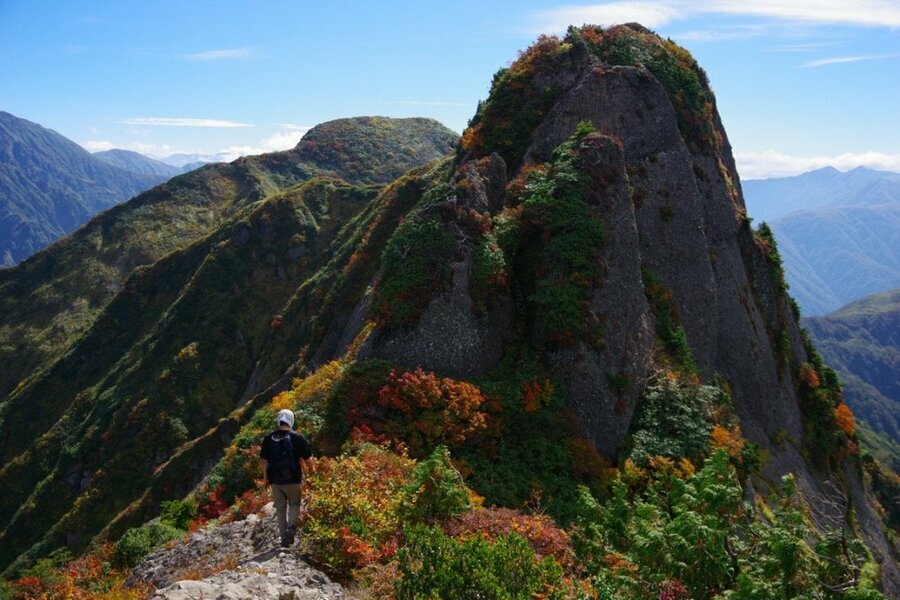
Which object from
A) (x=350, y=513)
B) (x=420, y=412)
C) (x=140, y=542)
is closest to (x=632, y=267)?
(x=420, y=412)

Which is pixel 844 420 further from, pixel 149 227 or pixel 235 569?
pixel 149 227

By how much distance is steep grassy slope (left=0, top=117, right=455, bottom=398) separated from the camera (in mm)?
86562

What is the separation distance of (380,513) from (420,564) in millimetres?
3555

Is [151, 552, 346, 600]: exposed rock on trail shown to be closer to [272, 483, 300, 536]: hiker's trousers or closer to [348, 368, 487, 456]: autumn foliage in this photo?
[272, 483, 300, 536]: hiker's trousers

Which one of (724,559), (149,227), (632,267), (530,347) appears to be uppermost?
(149,227)

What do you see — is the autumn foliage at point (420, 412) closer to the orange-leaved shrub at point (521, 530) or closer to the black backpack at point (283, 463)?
the orange-leaved shrub at point (521, 530)

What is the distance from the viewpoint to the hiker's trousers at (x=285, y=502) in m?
12.6

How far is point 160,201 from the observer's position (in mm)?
115062

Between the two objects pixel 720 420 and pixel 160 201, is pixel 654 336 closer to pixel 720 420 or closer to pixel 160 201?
pixel 720 420

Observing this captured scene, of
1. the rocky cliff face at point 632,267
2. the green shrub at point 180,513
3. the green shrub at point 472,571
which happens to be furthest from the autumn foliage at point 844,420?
the green shrub at point 180,513

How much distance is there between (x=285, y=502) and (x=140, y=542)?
701 centimetres

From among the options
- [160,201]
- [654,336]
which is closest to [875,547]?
[654,336]

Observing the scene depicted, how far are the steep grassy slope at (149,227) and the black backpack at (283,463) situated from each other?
85.6 m

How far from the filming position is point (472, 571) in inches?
363
